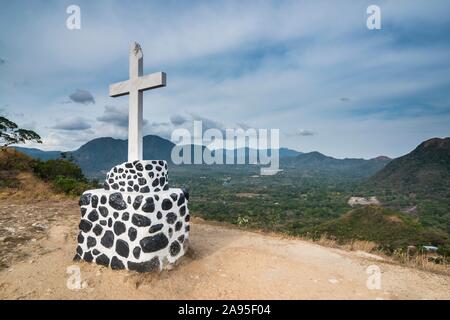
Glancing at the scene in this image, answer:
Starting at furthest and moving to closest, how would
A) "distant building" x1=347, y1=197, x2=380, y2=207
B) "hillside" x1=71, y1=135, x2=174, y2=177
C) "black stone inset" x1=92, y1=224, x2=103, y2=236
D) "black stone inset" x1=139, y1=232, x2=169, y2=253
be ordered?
"hillside" x1=71, y1=135, x2=174, y2=177 < "distant building" x1=347, y1=197, x2=380, y2=207 < "black stone inset" x1=92, y1=224, x2=103, y2=236 < "black stone inset" x1=139, y1=232, x2=169, y2=253

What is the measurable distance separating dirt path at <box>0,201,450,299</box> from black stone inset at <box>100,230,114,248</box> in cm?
37

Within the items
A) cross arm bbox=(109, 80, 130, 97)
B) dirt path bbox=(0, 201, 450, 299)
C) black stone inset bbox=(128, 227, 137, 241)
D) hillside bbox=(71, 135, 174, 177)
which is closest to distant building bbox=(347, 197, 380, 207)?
dirt path bbox=(0, 201, 450, 299)

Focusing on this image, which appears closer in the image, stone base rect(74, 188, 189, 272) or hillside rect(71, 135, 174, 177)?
stone base rect(74, 188, 189, 272)

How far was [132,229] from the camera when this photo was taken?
4.54 m

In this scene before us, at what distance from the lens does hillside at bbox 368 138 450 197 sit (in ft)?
217

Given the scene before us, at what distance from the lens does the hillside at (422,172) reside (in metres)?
66.1

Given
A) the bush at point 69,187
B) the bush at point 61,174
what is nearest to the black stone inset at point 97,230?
the bush at point 69,187

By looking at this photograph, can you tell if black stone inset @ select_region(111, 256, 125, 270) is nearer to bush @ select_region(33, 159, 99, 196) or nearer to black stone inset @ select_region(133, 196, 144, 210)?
black stone inset @ select_region(133, 196, 144, 210)

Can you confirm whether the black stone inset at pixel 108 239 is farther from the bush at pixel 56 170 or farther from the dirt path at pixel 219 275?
the bush at pixel 56 170

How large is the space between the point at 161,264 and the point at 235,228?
4.11m

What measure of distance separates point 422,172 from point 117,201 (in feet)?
281
